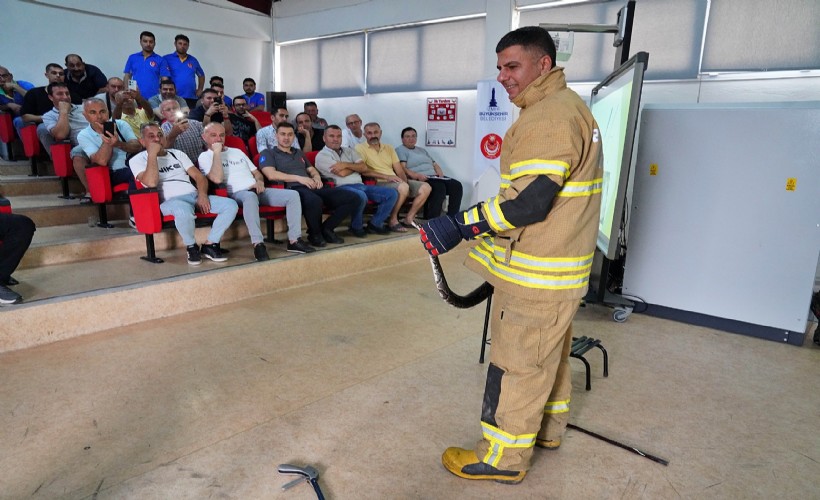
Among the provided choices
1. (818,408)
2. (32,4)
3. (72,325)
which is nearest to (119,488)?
(72,325)

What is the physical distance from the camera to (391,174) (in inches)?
213

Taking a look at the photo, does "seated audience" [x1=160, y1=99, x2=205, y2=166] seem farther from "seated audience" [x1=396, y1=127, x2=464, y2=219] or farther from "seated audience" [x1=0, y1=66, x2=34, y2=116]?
"seated audience" [x1=396, y1=127, x2=464, y2=219]

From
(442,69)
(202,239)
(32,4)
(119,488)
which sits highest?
(32,4)

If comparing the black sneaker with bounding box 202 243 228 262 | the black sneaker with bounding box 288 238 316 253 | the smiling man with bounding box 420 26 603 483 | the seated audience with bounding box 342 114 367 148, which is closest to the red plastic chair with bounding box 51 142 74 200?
the black sneaker with bounding box 202 243 228 262

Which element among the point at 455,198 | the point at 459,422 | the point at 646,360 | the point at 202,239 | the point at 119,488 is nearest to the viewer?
the point at 119,488

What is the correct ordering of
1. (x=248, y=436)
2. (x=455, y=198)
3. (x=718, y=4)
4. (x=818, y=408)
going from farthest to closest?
(x=455, y=198) → (x=718, y=4) → (x=818, y=408) → (x=248, y=436)

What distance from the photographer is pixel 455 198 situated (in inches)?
237

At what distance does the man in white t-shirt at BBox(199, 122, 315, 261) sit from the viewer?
3.77 meters

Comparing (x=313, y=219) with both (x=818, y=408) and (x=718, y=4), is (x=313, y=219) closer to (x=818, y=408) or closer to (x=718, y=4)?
(x=818, y=408)

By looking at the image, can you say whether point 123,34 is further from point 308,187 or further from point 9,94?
point 308,187

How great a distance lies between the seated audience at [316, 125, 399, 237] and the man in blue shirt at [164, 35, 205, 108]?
252 cm

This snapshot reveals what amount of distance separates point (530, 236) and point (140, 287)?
8.17ft

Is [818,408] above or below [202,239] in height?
below

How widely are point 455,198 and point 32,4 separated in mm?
5703
